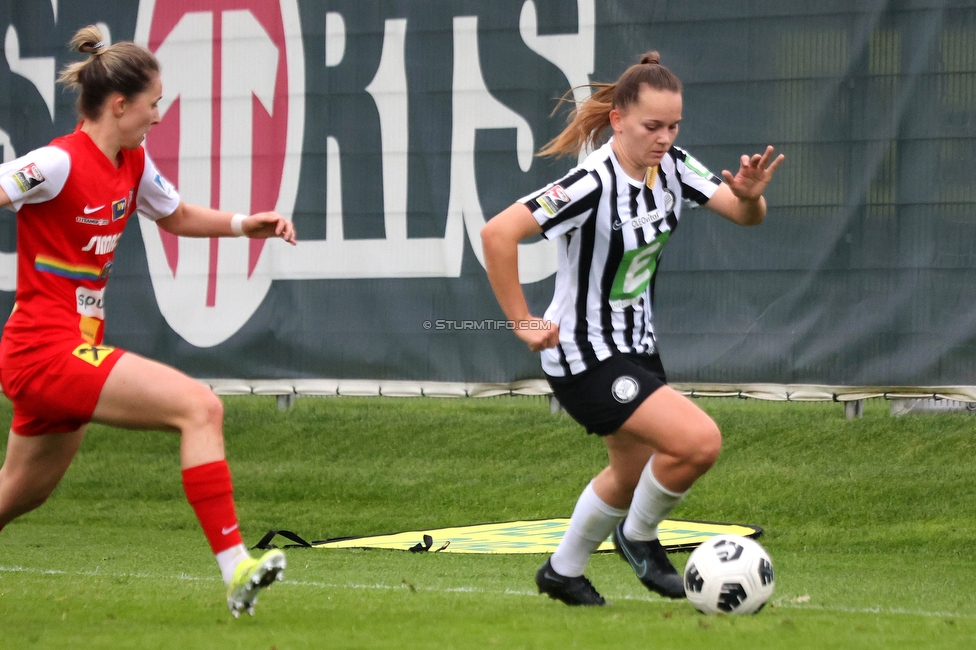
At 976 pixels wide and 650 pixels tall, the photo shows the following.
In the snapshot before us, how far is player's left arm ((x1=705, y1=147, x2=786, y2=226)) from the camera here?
4.62 m

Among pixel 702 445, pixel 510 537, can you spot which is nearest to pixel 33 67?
pixel 510 537

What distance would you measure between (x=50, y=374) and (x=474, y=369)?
520 centimetres

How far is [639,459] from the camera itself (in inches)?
188

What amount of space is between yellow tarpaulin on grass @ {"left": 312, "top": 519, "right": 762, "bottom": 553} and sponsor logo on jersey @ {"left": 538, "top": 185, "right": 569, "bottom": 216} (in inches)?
105

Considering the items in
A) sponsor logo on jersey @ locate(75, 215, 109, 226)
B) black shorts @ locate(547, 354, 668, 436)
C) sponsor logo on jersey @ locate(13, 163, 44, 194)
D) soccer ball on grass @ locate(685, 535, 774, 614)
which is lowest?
soccer ball on grass @ locate(685, 535, 774, 614)

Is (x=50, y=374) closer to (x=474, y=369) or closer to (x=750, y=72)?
(x=474, y=369)

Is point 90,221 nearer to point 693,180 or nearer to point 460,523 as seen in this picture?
point 693,180

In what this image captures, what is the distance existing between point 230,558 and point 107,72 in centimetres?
165

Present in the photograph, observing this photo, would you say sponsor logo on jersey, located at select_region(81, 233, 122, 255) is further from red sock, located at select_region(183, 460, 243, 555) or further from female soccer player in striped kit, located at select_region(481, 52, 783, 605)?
female soccer player in striped kit, located at select_region(481, 52, 783, 605)

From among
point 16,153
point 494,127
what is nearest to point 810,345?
point 494,127

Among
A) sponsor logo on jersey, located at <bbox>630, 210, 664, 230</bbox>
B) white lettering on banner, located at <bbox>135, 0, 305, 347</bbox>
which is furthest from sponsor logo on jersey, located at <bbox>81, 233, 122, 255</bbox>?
white lettering on banner, located at <bbox>135, 0, 305, 347</bbox>

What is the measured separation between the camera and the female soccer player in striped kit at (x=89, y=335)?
12.9 ft

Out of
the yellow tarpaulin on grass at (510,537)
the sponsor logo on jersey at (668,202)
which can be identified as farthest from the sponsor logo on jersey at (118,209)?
the yellow tarpaulin on grass at (510,537)

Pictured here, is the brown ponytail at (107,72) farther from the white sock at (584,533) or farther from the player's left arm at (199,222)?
the white sock at (584,533)
